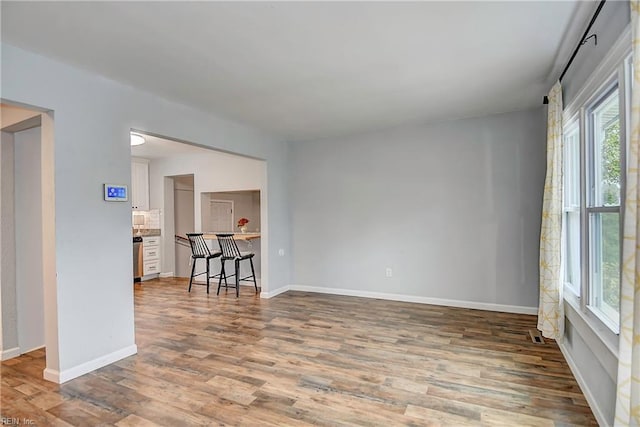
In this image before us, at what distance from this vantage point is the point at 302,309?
4.61m

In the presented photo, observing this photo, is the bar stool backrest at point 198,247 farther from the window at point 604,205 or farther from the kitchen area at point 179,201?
the window at point 604,205

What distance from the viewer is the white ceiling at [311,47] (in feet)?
6.59

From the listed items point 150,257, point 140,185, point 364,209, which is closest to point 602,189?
point 364,209

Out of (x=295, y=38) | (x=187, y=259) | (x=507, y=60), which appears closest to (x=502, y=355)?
(x=507, y=60)

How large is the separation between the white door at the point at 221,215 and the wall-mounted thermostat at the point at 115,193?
3.99 metres

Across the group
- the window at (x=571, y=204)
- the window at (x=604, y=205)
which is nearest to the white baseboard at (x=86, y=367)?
the window at (x=604, y=205)

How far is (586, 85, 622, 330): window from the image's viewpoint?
2084 millimetres

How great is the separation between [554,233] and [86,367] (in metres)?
4.21

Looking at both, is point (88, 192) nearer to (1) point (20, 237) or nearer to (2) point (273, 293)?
(1) point (20, 237)

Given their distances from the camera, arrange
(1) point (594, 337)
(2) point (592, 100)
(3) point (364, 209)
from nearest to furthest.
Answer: (1) point (594, 337)
(2) point (592, 100)
(3) point (364, 209)

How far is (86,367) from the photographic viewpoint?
110 inches

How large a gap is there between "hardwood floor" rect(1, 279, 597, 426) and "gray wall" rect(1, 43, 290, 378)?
1.10 feet

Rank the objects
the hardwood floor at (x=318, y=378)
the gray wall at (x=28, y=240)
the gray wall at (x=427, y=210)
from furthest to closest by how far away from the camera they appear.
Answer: the gray wall at (x=427, y=210) < the gray wall at (x=28, y=240) < the hardwood floor at (x=318, y=378)

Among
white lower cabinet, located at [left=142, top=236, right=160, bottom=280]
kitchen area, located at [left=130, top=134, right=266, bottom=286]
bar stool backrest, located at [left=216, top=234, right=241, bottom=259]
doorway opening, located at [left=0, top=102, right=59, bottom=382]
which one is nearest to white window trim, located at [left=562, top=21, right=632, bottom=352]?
doorway opening, located at [left=0, top=102, right=59, bottom=382]
